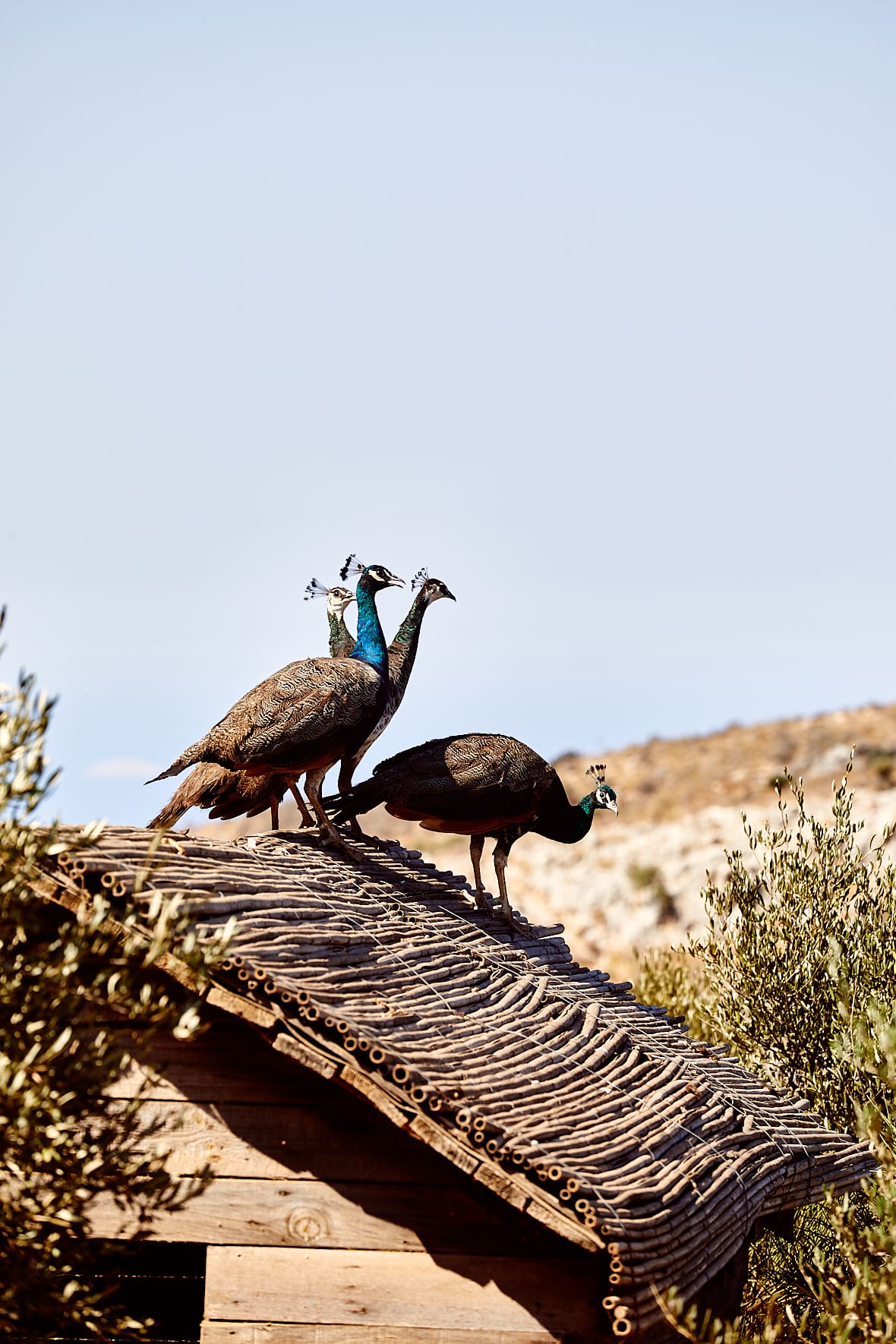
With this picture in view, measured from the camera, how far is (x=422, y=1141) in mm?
6688

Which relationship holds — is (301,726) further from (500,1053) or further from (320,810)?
(500,1053)

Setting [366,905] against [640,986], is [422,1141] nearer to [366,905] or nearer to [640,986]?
[366,905]

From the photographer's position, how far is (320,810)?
9203mm

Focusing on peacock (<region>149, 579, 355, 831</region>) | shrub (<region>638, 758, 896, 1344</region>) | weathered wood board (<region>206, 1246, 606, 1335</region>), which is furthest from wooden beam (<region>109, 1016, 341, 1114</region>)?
shrub (<region>638, 758, 896, 1344</region>)

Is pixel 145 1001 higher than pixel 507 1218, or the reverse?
pixel 145 1001

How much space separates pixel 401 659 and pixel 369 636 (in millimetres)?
493

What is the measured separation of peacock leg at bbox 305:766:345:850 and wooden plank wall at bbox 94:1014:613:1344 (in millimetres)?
2155

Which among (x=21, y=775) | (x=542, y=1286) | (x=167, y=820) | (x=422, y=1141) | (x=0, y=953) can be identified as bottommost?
(x=542, y=1286)

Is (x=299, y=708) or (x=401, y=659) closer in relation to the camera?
(x=299, y=708)

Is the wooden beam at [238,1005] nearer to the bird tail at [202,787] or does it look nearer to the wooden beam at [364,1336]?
the wooden beam at [364,1336]

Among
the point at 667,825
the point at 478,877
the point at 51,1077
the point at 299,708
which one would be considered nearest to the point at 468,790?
Result: the point at 478,877

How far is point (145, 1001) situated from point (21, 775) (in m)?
0.95

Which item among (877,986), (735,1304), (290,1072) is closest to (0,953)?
(290,1072)

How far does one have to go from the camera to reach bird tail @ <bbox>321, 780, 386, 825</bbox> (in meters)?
9.38
